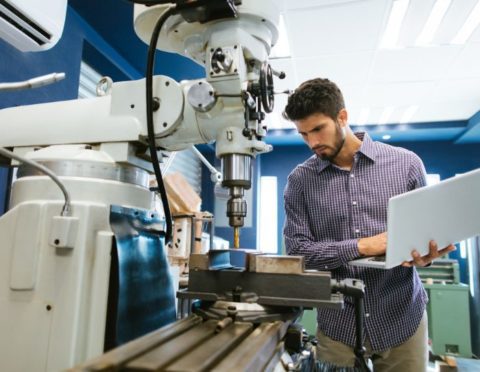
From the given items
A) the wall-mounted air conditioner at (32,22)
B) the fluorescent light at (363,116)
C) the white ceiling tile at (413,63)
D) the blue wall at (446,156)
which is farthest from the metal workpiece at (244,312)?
the blue wall at (446,156)

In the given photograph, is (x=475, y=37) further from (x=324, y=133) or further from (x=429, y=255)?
(x=429, y=255)

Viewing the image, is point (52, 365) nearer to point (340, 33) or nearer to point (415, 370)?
point (415, 370)

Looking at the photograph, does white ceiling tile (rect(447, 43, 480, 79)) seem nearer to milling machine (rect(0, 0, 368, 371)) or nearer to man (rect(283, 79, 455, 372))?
man (rect(283, 79, 455, 372))

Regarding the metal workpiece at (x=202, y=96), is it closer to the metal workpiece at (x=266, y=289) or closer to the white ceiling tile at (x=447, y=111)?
the metal workpiece at (x=266, y=289)

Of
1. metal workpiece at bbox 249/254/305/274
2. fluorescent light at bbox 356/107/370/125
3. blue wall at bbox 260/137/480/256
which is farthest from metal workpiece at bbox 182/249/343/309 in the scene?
blue wall at bbox 260/137/480/256

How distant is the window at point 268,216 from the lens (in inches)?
213

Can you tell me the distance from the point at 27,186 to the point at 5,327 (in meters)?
0.30

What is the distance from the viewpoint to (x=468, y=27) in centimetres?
259

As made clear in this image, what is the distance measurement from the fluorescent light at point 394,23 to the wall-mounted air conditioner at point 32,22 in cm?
202

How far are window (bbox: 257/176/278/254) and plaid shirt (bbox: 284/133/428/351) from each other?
396cm

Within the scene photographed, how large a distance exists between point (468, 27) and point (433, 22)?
1.01ft

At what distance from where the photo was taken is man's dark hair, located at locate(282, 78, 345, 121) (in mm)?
1355

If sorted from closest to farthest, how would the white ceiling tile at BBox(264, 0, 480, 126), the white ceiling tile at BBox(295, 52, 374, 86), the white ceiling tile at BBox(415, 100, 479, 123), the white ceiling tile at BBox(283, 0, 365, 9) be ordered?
the white ceiling tile at BBox(283, 0, 365, 9) → the white ceiling tile at BBox(264, 0, 480, 126) → the white ceiling tile at BBox(295, 52, 374, 86) → the white ceiling tile at BBox(415, 100, 479, 123)

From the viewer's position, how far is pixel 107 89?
0.99m
